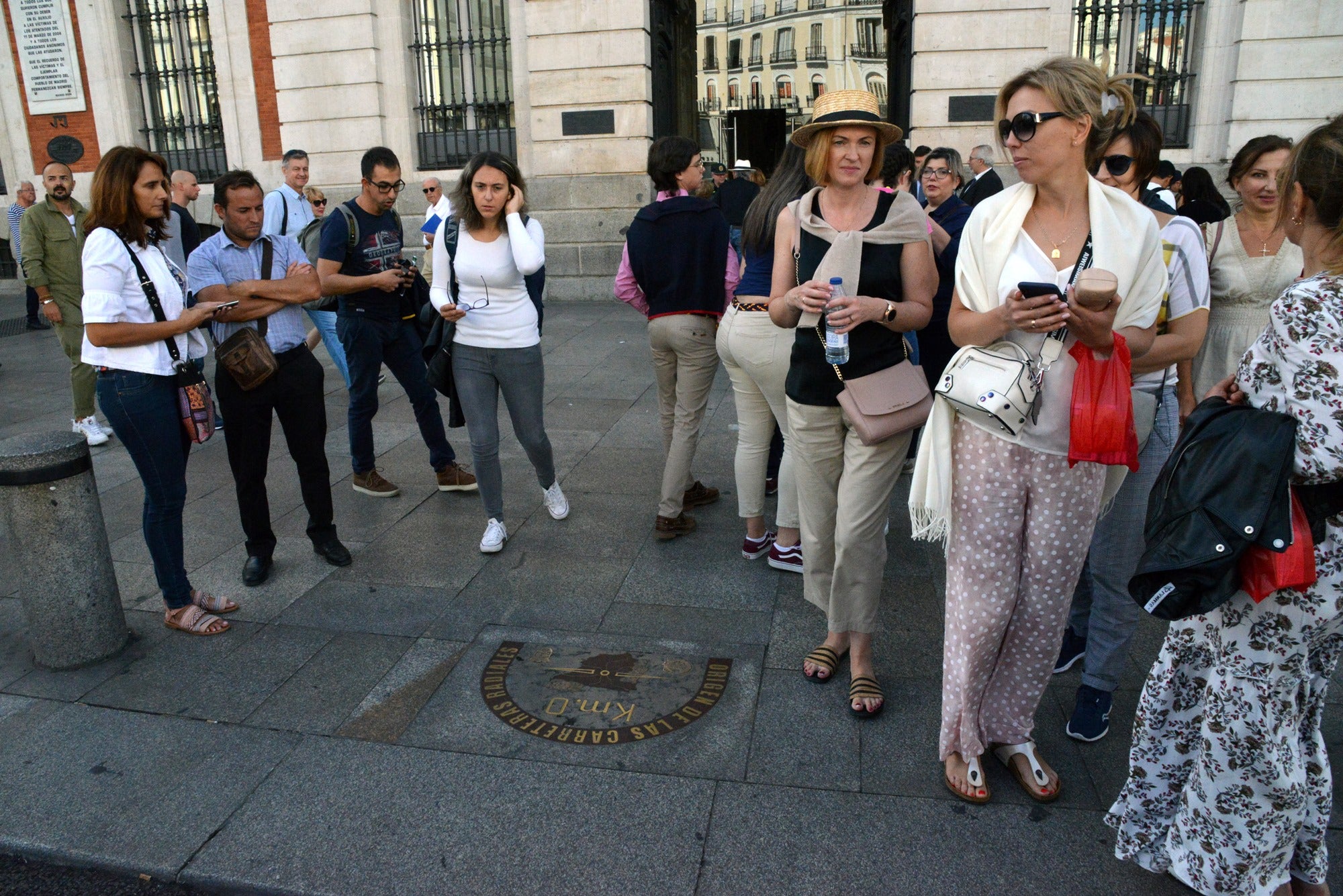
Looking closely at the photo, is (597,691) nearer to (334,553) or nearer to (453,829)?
(453,829)

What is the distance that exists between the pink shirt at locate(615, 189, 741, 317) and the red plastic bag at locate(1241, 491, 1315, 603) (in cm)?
304

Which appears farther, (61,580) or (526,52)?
(526,52)

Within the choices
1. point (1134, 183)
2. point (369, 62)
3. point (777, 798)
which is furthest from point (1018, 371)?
point (369, 62)

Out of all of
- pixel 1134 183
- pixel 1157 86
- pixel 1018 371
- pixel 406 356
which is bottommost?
pixel 406 356

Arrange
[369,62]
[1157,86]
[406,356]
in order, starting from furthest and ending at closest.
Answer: [369,62]
[1157,86]
[406,356]

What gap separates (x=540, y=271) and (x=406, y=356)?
3.94 ft

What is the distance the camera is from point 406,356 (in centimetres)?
587

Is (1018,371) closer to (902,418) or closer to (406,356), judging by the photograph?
(902,418)

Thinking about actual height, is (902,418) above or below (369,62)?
below

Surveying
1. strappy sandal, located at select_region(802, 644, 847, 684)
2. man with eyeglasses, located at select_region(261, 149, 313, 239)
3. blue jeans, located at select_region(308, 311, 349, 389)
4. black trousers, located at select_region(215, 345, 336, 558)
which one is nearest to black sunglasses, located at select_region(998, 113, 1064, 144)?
strappy sandal, located at select_region(802, 644, 847, 684)

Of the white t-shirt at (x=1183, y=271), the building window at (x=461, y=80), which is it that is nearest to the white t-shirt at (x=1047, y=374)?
the white t-shirt at (x=1183, y=271)

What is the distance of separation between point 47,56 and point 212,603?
1494 centimetres

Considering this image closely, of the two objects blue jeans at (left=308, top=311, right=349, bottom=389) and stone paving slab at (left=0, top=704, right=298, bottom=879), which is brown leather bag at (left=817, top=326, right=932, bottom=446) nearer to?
stone paving slab at (left=0, top=704, right=298, bottom=879)

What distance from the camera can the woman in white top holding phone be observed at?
4.78m
